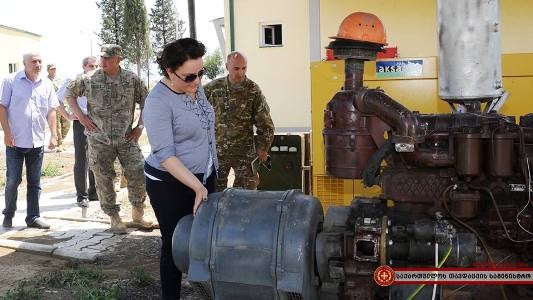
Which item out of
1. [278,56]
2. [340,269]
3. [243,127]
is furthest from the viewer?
[278,56]

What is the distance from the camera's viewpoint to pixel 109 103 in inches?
242

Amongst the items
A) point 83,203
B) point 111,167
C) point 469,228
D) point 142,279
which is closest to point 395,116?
point 469,228

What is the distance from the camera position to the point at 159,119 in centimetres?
335

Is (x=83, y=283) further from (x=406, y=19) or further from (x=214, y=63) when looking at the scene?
(x=214, y=63)

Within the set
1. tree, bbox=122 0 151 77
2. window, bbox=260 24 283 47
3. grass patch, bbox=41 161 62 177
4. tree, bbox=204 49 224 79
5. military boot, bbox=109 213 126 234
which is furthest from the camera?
tree, bbox=122 0 151 77

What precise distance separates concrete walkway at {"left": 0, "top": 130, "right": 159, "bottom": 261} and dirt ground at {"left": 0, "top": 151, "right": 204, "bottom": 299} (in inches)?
3.6

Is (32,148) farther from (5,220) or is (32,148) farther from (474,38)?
(474,38)

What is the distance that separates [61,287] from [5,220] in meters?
Answer: 2.45

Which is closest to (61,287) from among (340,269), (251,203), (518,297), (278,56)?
(251,203)

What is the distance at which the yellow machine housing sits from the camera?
4.59 meters

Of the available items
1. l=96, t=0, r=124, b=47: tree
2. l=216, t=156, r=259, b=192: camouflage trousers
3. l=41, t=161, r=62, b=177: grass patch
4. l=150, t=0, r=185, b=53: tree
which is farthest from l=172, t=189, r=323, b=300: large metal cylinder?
l=150, t=0, r=185, b=53: tree

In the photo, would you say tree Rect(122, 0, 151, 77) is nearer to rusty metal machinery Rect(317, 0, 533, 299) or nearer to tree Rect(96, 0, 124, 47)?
tree Rect(96, 0, 124, 47)

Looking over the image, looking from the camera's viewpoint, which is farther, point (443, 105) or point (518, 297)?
point (443, 105)

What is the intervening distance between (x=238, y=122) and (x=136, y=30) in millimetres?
54687
